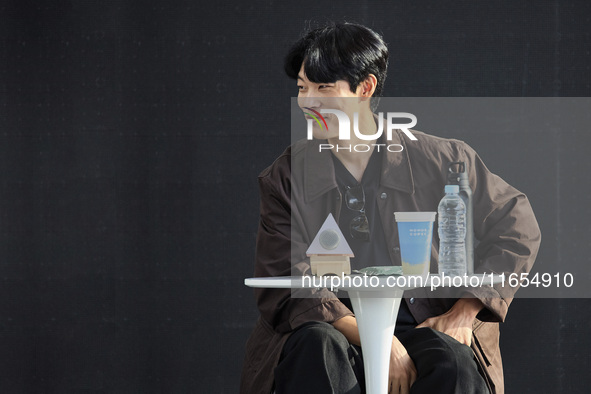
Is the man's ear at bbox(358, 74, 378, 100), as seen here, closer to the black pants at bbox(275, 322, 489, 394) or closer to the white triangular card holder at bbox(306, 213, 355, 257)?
the white triangular card holder at bbox(306, 213, 355, 257)

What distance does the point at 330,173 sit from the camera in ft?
7.13

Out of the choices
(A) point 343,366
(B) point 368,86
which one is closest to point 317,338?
(A) point 343,366

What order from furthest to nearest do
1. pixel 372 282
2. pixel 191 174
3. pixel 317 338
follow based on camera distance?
pixel 191 174, pixel 317 338, pixel 372 282

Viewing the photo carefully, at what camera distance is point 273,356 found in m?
1.97

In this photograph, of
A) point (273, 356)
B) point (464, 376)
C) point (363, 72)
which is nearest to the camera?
point (464, 376)

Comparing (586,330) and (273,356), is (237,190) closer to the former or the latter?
(273,356)

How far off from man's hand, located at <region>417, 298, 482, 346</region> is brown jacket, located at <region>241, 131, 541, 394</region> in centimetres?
4

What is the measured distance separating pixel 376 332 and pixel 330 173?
57 cm

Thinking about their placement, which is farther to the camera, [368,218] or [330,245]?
[368,218]

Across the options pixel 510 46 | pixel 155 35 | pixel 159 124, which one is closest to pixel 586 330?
pixel 510 46

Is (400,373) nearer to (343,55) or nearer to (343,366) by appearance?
(343,366)

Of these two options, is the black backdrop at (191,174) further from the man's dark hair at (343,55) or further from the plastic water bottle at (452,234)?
the plastic water bottle at (452,234)

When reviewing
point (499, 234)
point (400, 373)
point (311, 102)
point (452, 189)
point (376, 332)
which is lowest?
point (400, 373)

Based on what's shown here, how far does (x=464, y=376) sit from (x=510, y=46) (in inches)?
69.7
